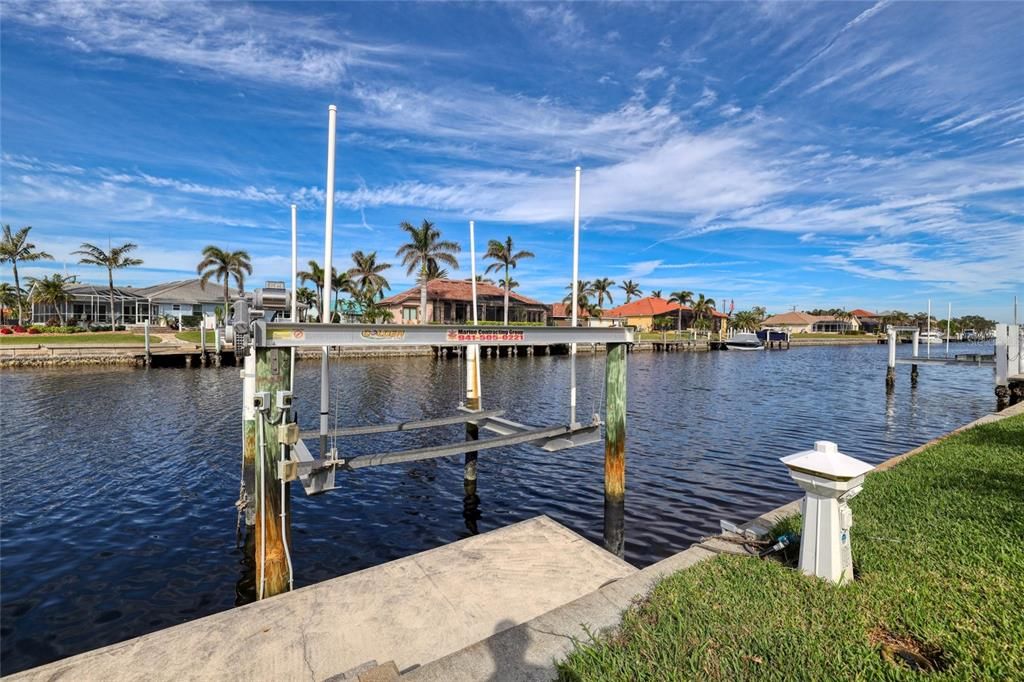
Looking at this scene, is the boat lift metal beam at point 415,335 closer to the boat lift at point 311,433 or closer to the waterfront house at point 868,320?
the boat lift at point 311,433

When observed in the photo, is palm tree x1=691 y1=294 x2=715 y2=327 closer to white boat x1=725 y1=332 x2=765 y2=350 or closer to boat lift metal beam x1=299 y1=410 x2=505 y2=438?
white boat x1=725 y1=332 x2=765 y2=350

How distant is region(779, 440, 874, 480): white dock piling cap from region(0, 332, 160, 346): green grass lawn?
57.5 m

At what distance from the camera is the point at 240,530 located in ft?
34.1

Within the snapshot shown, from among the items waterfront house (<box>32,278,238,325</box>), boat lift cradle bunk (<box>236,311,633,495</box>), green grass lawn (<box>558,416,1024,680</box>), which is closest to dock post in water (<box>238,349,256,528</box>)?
boat lift cradle bunk (<box>236,311,633,495</box>)

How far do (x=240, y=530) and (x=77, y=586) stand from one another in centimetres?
263

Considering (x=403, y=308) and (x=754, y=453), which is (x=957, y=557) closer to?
(x=754, y=453)

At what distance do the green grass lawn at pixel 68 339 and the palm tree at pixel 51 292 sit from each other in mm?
15803

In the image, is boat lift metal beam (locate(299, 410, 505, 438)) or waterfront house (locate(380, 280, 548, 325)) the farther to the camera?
waterfront house (locate(380, 280, 548, 325))

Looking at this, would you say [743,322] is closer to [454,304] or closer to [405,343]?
[454,304]

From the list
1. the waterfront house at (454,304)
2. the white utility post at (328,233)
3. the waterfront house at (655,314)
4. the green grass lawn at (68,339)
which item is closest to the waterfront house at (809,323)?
the waterfront house at (655,314)

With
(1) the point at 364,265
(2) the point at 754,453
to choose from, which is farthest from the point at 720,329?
(2) the point at 754,453

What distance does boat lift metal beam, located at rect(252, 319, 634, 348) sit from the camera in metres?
5.74

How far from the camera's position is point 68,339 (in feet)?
156

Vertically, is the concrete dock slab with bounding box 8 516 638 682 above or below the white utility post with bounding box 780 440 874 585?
below
